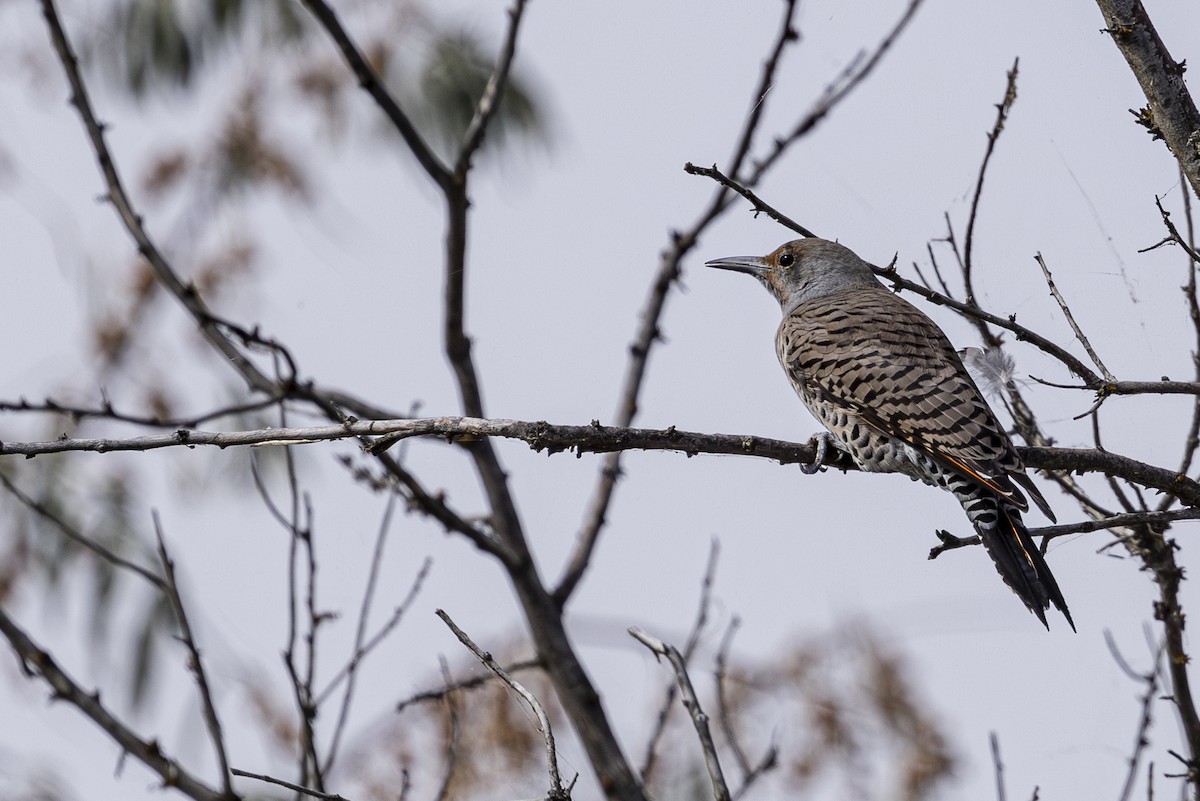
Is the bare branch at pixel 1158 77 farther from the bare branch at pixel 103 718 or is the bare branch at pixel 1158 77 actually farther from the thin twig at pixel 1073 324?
the bare branch at pixel 103 718

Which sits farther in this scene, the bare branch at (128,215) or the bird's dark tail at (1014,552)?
the bare branch at (128,215)

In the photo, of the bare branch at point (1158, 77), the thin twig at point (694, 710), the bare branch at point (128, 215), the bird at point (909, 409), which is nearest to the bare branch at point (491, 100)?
the bare branch at point (128, 215)

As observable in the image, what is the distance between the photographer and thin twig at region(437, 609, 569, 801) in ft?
6.38

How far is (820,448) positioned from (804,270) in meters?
1.73

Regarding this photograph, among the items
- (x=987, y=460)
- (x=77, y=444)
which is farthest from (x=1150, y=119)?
(x=77, y=444)

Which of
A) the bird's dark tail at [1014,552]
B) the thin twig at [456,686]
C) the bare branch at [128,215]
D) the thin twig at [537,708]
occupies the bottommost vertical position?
the thin twig at [537,708]

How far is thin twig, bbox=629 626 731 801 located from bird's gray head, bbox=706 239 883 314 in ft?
7.67

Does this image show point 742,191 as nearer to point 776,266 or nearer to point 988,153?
point 988,153

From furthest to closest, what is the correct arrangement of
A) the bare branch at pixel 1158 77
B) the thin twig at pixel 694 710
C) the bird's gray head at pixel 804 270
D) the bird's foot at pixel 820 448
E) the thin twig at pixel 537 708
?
the bird's gray head at pixel 804 270, the bird's foot at pixel 820 448, the thin twig at pixel 694 710, the bare branch at pixel 1158 77, the thin twig at pixel 537 708

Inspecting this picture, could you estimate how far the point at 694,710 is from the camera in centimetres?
279

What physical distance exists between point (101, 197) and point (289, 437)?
2117 mm

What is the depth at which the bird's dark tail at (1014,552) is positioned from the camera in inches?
117

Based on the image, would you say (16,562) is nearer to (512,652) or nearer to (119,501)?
(119,501)

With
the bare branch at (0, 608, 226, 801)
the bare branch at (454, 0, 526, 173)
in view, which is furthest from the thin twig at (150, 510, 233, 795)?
the bare branch at (454, 0, 526, 173)
